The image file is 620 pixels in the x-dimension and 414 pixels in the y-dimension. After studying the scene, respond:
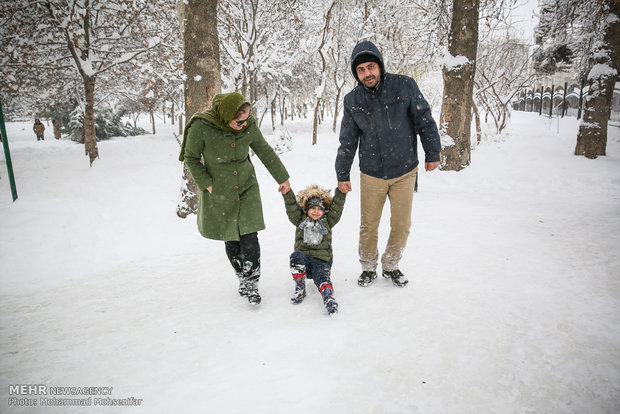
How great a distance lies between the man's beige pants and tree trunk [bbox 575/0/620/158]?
318 inches

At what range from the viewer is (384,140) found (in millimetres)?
3020

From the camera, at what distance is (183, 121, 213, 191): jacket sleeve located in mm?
2820

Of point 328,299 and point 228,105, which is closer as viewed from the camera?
point 228,105

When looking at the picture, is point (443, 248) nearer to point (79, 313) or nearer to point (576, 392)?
point (576, 392)

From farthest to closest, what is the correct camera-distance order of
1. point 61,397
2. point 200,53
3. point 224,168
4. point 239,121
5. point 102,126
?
point 102,126 → point 200,53 → point 224,168 → point 239,121 → point 61,397

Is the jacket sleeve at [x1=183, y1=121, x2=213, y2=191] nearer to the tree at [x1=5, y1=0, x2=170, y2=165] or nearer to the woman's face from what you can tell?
the woman's face

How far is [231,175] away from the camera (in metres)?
2.97

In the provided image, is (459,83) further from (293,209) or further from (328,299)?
(328,299)

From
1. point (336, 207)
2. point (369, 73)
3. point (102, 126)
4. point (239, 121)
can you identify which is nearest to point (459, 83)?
point (369, 73)

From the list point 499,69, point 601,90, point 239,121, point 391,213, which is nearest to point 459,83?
point 601,90

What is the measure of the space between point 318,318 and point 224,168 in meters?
1.57

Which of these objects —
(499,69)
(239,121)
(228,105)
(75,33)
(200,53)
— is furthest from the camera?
(499,69)

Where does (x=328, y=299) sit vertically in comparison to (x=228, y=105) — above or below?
below

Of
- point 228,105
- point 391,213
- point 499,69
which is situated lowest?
point 391,213
